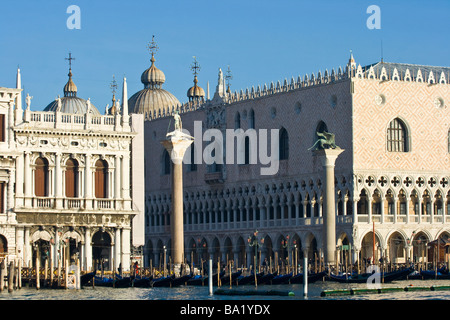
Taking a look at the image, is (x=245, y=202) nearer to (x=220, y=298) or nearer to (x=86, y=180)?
(x=86, y=180)

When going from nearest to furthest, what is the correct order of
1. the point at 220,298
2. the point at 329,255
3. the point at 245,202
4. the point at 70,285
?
the point at 220,298 → the point at 70,285 → the point at 329,255 → the point at 245,202

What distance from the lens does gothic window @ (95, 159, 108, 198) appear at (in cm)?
6300

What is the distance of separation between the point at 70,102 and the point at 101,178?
2049cm

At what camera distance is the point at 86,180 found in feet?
205

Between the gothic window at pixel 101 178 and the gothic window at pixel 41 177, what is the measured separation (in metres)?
2.34

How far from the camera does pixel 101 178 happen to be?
63.1 metres

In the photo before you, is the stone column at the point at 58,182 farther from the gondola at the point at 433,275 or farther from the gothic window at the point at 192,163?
the gothic window at the point at 192,163

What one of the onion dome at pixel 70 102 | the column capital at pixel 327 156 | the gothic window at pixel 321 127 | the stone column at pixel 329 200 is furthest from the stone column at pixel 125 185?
the onion dome at pixel 70 102

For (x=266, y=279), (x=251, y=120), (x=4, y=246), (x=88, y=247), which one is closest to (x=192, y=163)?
(x=251, y=120)

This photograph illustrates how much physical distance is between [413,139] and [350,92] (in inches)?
155

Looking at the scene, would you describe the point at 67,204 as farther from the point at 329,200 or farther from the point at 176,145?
the point at 329,200

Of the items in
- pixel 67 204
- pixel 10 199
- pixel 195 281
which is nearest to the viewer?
pixel 195 281
